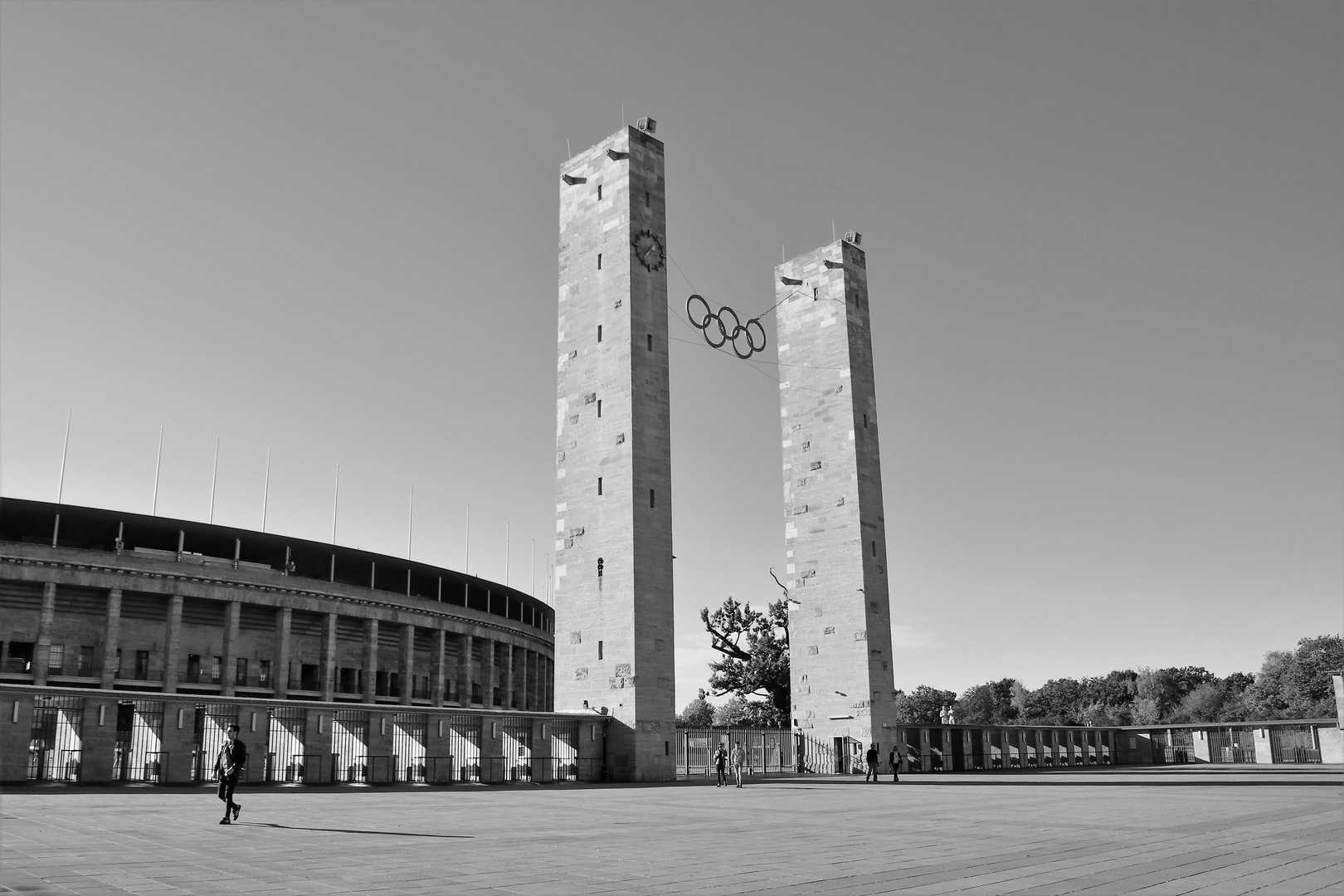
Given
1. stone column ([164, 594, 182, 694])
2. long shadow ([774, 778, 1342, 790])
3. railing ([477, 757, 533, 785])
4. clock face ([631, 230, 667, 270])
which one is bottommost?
long shadow ([774, 778, 1342, 790])

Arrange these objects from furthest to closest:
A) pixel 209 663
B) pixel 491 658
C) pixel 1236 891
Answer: pixel 491 658
pixel 209 663
pixel 1236 891

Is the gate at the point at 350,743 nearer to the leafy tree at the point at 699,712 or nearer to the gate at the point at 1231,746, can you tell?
the gate at the point at 1231,746

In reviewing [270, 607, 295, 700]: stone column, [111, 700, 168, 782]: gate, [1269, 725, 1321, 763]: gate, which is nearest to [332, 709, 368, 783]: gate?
[111, 700, 168, 782]: gate

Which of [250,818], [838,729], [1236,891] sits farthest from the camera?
[838,729]

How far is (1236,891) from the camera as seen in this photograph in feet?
34.8

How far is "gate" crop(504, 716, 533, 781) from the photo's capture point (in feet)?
122

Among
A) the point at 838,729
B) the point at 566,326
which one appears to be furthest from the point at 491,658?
the point at 566,326

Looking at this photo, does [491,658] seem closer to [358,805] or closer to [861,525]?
[861,525]

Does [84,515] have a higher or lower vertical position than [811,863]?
higher

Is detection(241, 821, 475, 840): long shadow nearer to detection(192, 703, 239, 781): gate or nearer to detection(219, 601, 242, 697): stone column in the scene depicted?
detection(192, 703, 239, 781): gate

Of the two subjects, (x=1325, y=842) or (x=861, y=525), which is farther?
(x=861, y=525)

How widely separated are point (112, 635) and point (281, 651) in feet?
32.3

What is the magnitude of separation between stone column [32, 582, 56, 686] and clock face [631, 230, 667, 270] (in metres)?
38.7

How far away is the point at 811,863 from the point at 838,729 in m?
40.6
